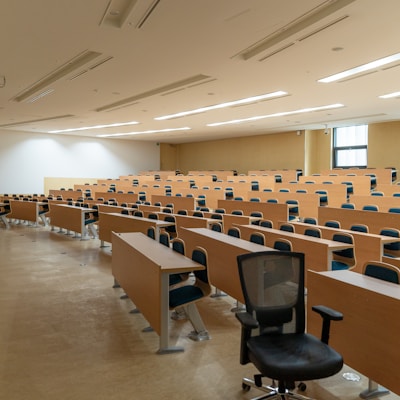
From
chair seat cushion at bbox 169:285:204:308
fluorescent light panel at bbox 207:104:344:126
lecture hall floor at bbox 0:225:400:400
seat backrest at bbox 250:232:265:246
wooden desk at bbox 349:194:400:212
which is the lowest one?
lecture hall floor at bbox 0:225:400:400

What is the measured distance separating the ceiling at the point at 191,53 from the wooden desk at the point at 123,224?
3003 mm

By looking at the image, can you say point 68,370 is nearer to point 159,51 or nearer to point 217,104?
point 159,51

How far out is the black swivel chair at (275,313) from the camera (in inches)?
101

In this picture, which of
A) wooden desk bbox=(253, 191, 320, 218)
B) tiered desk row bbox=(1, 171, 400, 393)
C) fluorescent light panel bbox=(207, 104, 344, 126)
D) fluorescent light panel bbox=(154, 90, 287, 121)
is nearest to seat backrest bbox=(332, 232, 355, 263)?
tiered desk row bbox=(1, 171, 400, 393)

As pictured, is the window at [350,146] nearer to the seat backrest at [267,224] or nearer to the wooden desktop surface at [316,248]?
the seat backrest at [267,224]

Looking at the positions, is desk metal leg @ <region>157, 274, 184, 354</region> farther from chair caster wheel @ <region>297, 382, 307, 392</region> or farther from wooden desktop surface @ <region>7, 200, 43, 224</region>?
wooden desktop surface @ <region>7, 200, 43, 224</region>

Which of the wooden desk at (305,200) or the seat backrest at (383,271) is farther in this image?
the wooden desk at (305,200)

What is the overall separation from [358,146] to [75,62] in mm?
14382

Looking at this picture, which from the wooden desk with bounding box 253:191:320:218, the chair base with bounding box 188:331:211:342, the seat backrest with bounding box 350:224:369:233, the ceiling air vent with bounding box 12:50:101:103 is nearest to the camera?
the chair base with bounding box 188:331:211:342

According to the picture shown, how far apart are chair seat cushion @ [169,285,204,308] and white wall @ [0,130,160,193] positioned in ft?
59.2

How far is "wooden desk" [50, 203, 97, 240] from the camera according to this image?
959 centimetres

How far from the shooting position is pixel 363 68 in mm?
7613

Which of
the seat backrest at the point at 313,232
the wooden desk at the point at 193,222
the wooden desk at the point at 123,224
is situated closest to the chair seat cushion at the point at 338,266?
the seat backrest at the point at 313,232

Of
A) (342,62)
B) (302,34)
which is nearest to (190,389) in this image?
(302,34)
